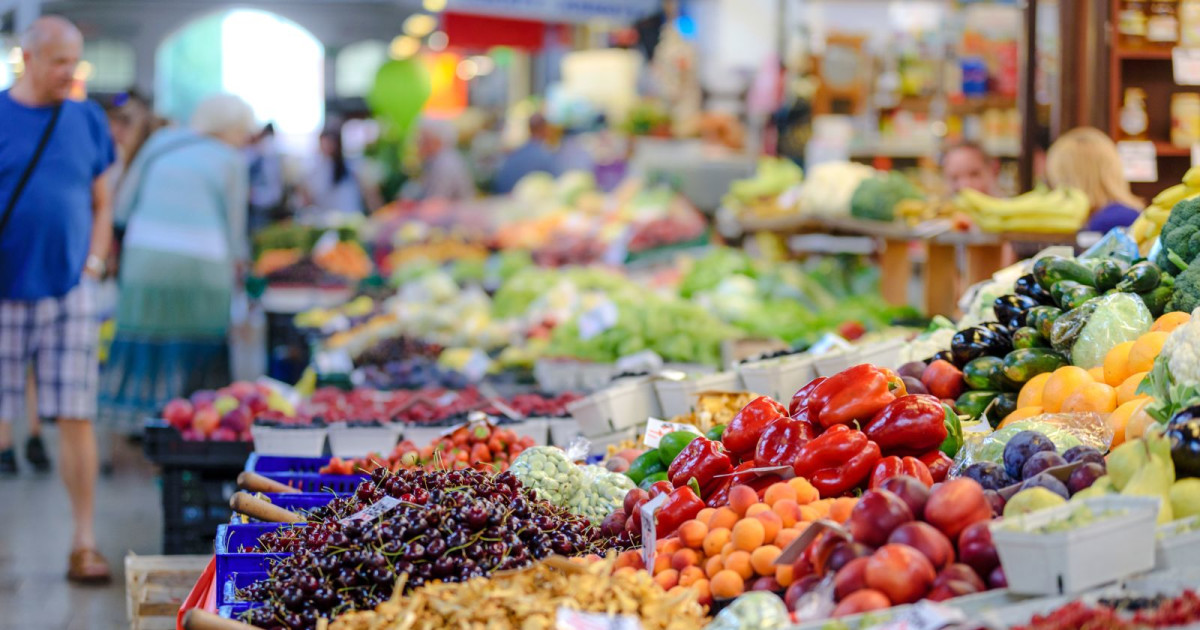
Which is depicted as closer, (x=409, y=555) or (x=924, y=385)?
(x=409, y=555)

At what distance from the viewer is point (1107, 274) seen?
383 centimetres

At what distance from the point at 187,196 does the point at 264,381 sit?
86.6 inches

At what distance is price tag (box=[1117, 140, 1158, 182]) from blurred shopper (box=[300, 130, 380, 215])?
9.10 metres

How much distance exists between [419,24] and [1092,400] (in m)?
19.7

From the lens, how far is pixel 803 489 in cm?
286

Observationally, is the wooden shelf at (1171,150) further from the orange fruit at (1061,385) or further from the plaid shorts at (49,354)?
the plaid shorts at (49,354)

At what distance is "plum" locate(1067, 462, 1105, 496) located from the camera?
8.70 feet

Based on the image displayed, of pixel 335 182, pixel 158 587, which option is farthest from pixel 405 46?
pixel 158 587

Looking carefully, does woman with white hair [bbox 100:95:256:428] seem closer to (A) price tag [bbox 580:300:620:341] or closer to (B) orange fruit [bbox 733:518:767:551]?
(A) price tag [bbox 580:300:620:341]

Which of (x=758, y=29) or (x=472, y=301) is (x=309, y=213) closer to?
(x=758, y=29)

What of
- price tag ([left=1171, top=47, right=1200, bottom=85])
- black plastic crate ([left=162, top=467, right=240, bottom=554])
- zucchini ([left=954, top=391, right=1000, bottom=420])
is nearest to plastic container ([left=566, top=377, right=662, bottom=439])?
zucchini ([left=954, top=391, right=1000, bottom=420])

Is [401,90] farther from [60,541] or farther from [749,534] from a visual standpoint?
[749,534]

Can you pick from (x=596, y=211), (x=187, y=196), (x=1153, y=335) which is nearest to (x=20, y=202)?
(x=187, y=196)

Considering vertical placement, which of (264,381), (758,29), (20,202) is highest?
(758,29)
